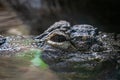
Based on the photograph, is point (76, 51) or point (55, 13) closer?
point (76, 51)

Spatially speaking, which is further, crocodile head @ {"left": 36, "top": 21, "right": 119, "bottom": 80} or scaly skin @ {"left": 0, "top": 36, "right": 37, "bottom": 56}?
scaly skin @ {"left": 0, "top": 36, "right": 37, "bottom": 56}

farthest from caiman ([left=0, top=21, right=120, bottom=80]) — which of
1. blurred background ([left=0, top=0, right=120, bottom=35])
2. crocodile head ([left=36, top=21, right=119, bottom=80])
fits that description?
blurred background ([left=0, top=0, right=120, bottom=35])

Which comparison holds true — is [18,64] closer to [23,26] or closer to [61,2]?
[23,26]

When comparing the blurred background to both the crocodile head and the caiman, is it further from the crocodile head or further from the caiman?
the crocodile head

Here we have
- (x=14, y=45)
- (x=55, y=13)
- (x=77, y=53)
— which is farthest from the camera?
(x=55, y=13)

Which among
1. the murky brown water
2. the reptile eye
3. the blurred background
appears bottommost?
the murky brown water

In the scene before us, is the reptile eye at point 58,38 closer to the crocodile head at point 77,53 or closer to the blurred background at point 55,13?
the crocodile head at point 77,53

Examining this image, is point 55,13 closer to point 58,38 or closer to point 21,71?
point 58,38

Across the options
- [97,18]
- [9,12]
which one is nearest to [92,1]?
[97,18]

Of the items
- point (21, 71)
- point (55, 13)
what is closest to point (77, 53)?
point (21, 71)
